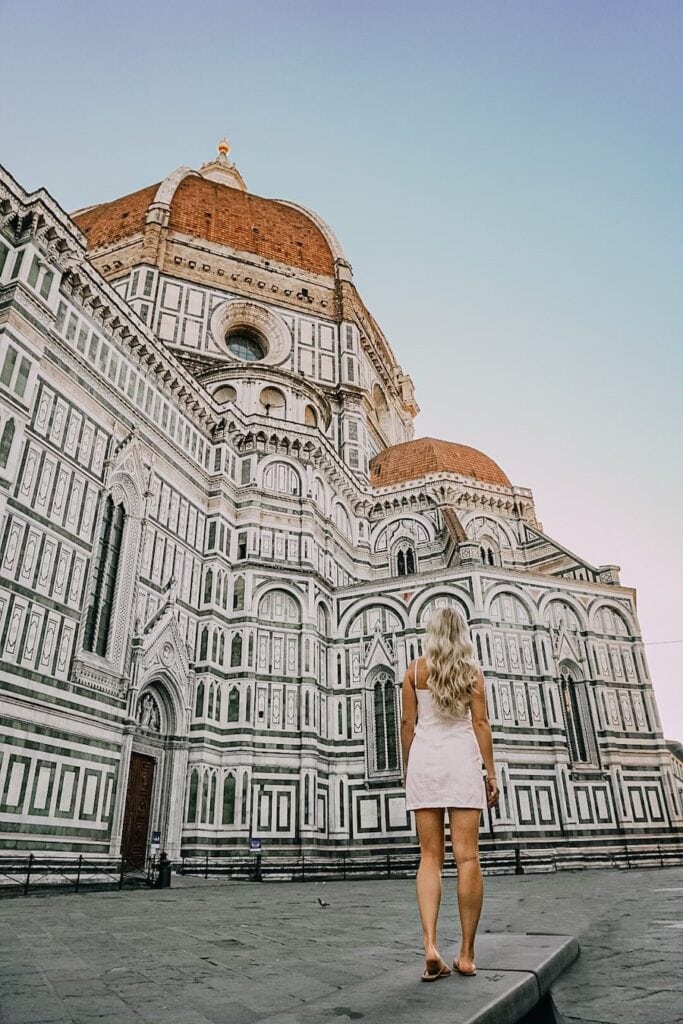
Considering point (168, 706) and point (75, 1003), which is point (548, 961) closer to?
point (75, 1003)

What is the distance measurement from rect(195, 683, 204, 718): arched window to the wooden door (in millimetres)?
1775

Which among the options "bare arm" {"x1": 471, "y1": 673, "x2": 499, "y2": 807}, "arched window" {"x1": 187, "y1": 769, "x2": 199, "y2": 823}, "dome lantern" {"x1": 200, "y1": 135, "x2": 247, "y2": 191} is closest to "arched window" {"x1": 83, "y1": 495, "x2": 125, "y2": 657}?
"arched window" {"x1": 187, "y1": 769, "x2": 199, "y2": 823}

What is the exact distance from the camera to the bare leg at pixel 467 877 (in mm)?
2994

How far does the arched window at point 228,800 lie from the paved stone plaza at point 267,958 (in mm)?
10523

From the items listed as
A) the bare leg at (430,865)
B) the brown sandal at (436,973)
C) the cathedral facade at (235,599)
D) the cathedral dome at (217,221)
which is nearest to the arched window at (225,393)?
the cathedral facade at (235,599)

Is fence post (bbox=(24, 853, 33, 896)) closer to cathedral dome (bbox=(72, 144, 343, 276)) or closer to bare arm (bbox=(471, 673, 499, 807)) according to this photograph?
bare arm (bbox=(471, 673, 499, 807))

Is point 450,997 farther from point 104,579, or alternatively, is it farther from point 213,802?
point 213,802

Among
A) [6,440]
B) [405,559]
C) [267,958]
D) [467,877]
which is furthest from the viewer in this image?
[405,559]

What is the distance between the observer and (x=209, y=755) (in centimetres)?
1880

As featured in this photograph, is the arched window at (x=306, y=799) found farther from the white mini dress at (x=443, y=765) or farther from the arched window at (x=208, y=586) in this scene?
the white mini dress at (x=443, y=765)

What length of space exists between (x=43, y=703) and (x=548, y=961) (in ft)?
41.6

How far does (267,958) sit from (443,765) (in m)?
2.05

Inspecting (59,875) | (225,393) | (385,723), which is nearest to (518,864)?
(385,723)

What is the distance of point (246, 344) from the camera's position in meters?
31.5
